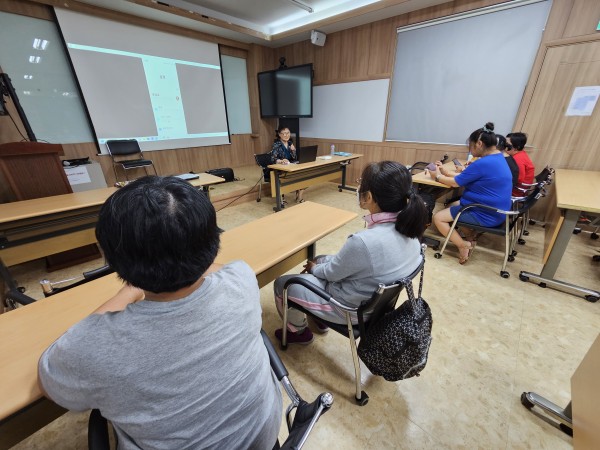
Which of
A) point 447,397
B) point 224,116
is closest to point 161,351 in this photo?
point 447,397

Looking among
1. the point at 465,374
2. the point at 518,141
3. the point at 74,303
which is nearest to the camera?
the point at 74,303

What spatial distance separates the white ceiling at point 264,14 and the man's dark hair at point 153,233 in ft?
14.5

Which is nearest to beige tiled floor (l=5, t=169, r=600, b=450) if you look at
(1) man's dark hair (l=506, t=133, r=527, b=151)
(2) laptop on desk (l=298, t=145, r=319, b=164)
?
(1) man's dark hair (l=506, t=133, r=527, b=151)

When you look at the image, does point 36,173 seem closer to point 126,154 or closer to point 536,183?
point 126,154

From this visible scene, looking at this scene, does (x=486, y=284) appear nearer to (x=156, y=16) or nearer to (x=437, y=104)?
(x=437, y=104)

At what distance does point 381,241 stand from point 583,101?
3.88m

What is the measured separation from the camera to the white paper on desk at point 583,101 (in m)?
2.82

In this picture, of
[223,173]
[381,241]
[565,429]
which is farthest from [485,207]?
[223,173]

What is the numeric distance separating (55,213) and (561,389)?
11.3 feet

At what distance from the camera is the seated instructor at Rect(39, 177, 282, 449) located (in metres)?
0.46

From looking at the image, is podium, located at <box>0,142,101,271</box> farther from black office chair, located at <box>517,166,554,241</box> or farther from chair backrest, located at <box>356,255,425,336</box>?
black office chair, located at <box>517,166,554,241</box>

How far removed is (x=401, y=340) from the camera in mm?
961

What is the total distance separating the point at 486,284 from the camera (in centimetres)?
212

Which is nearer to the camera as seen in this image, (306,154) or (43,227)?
(43,227)
